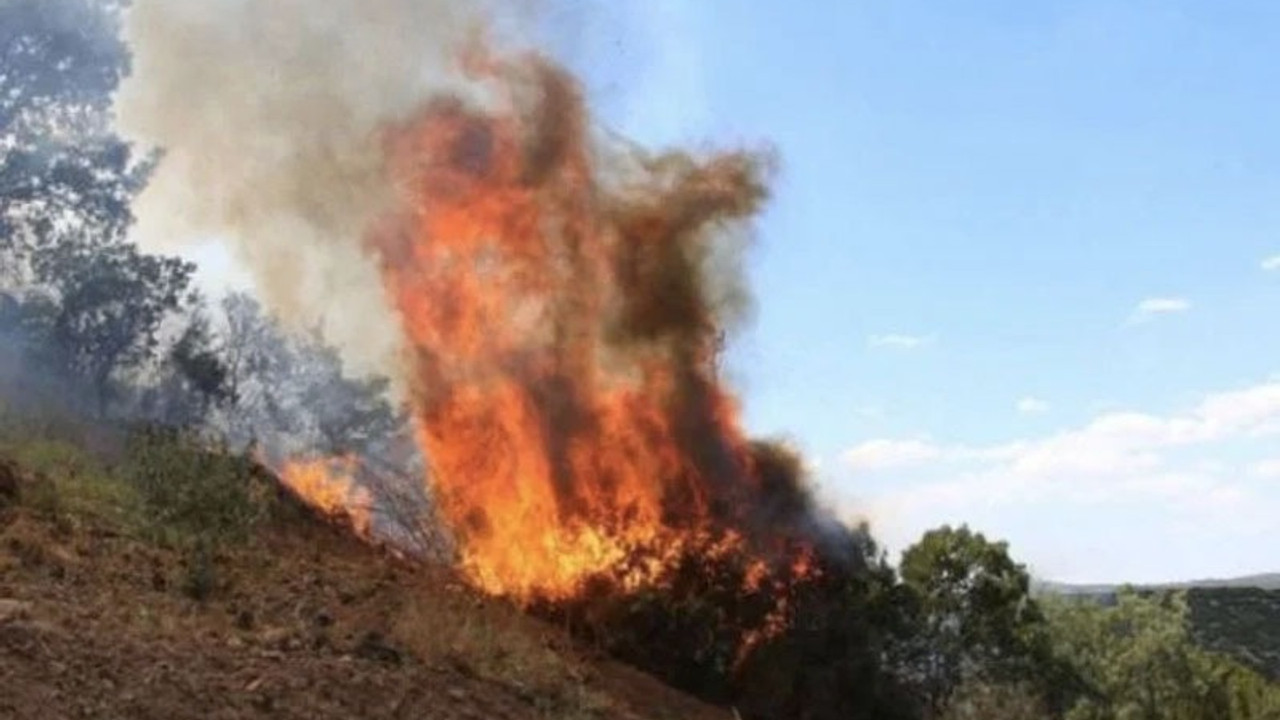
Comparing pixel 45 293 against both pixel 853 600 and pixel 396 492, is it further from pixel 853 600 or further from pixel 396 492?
pixel 853 600

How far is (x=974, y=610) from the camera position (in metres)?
29.0

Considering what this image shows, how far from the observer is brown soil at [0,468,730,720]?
35.1 feet

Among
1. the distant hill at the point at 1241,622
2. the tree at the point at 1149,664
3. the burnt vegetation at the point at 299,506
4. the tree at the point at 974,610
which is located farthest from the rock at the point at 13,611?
the distant hill at the point at 1241,622

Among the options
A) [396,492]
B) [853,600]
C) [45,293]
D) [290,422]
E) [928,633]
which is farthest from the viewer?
[290,422]

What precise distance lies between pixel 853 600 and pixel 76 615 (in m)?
14.5

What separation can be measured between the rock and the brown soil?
0.08ft

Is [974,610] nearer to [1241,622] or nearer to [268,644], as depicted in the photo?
[268,644]

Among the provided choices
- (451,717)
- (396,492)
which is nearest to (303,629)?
(451,717)

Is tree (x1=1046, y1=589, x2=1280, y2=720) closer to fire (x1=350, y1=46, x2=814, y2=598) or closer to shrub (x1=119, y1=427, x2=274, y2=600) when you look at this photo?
fire (x1=350, y1=46, x2=814, y2=598)

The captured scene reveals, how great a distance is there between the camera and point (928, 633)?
2750 centimetres

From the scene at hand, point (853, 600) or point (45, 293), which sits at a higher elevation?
point (45, 293)

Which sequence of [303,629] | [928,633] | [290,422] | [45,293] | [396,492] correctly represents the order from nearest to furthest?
[303,629], [928,633], [396,492], [45,293], [290,422]

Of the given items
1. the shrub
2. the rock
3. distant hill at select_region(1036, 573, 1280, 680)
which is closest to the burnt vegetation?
the shrub

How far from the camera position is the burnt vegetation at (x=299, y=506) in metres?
19.5
